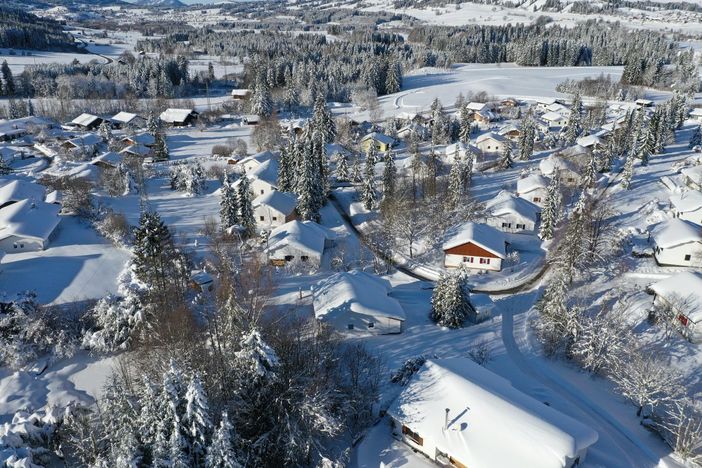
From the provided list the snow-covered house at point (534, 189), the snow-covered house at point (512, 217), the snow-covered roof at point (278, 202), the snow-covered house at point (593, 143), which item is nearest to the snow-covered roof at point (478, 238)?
the snow-covered house at point (512, 217)

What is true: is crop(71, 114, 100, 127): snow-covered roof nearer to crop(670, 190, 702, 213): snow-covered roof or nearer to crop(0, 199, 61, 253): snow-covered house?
crop(0, 199, 61, 253): snow-covered house

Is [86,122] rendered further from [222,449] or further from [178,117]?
[222,449]

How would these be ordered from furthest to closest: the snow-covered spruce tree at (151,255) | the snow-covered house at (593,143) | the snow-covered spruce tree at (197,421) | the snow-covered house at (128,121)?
the snow-covered house at (128,121), the snow-covered house at (593,143), the snow-covered spruce tree at (151,255), the snow-covered spruce tree at (197,421)

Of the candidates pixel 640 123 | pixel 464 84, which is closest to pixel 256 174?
pixel 640 123

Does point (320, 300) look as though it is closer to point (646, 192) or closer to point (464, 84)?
point (646, 192)

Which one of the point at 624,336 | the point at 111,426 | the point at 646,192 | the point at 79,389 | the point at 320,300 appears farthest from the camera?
the point at 646,192

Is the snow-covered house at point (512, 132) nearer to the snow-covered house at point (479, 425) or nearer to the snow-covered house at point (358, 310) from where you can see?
the snow-covered house at point (358, 310)
